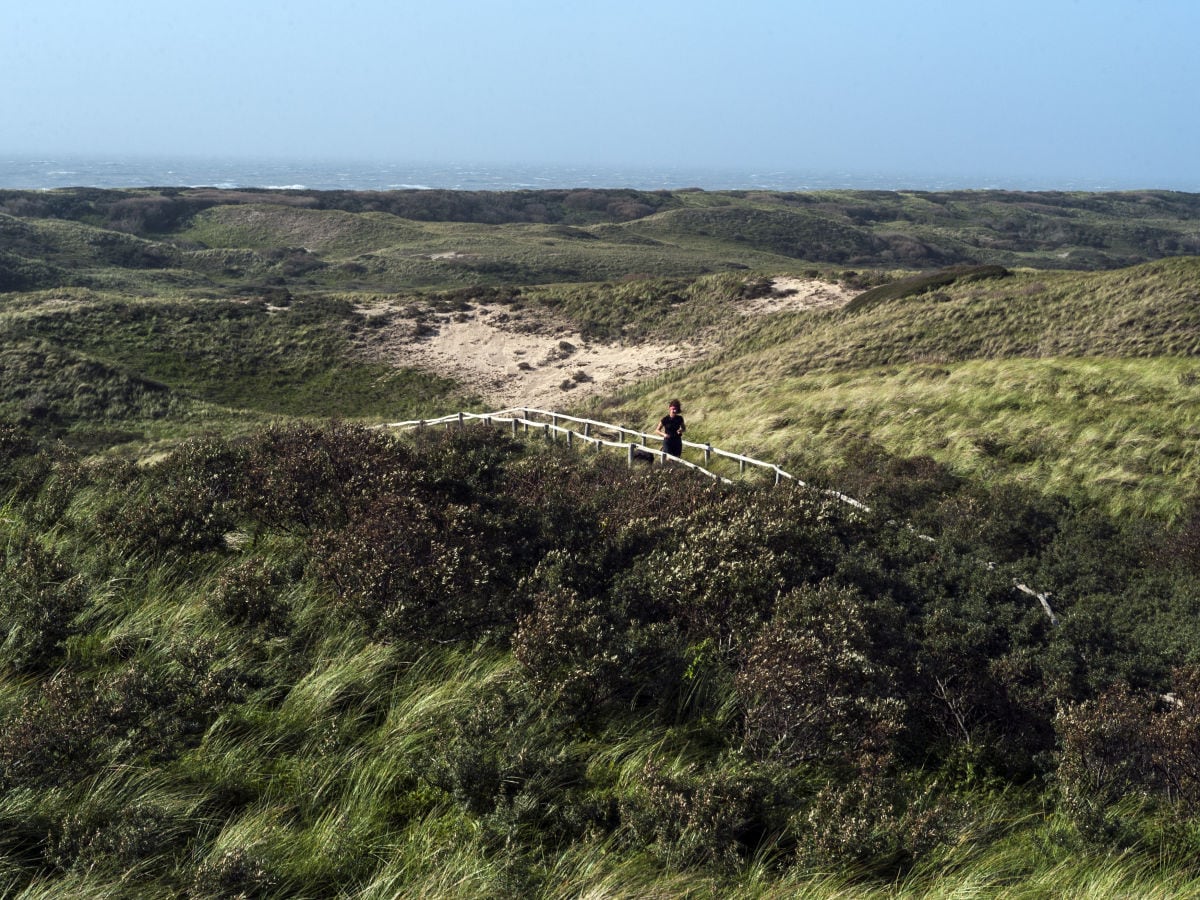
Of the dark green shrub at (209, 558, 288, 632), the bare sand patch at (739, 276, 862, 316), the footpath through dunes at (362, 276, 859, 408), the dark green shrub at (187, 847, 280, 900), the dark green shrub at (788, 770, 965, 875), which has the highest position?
the bare sand patch at (739, 276, 862, 316)

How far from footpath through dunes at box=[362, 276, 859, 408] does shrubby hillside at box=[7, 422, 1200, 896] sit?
80.8ft

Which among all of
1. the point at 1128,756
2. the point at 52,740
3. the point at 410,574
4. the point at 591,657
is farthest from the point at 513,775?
the point at 1128,756

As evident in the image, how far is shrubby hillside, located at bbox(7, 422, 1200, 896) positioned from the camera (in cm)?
455

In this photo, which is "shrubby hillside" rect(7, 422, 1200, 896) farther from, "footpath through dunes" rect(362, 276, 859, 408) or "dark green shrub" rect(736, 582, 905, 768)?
"footpath through dunes" rect(362, 276, 859, 408)

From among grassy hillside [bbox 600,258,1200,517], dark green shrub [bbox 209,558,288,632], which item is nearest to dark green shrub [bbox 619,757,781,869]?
dark green shrub [bbox 209,558,288,632]

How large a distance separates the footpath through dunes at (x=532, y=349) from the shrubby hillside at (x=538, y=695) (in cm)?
2464

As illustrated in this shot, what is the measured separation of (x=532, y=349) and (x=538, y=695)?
114 feet

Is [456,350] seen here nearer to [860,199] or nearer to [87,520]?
[87,520]

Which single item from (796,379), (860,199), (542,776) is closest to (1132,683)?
(542,776)

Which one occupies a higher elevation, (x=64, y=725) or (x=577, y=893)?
(x=64, y=725)

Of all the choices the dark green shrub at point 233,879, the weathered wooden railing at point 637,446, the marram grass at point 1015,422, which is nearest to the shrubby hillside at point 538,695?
the dark green shrub at point 233,879

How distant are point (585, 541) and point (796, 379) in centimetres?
2052

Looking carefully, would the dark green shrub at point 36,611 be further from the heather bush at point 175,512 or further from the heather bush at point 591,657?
the heather bush at point 591,657

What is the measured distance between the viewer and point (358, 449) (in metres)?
10.1
